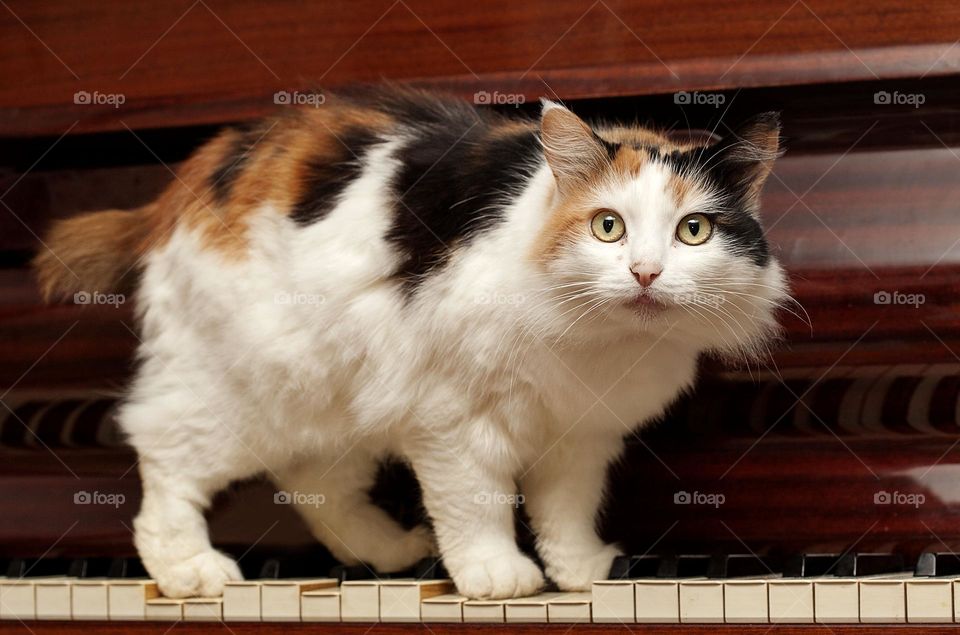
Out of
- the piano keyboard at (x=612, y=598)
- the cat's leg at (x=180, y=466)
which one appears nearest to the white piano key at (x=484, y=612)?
the piano keyboard at (x=612, y=598)

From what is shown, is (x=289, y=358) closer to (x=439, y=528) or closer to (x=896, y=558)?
(x=439, y=528)

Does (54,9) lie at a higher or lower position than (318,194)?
higher

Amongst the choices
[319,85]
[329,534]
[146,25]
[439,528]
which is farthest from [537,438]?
[146,25]

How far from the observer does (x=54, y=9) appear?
1.73 m

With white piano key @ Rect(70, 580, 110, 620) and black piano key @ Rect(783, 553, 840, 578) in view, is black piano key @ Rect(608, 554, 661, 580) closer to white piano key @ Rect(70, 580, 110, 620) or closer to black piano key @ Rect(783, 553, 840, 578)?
black piano key @ Rect(783, 553, 840, 578)

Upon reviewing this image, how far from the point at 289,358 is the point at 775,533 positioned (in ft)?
2.67

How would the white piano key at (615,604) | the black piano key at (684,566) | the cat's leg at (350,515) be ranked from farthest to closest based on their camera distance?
1. the cat's leg at (350,515)
2. the black piano key at (684,566)
3. the white piano key at (615,604)

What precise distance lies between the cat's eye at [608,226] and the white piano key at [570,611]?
495mm

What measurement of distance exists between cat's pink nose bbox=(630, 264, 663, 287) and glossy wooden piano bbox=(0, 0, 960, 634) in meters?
0.34

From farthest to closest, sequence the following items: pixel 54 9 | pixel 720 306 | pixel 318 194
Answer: pixel 54 9 < pixel 318 194 < pixel 720 306

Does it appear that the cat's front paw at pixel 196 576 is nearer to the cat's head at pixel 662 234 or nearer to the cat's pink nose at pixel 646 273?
the cat's head at pixel 662 234

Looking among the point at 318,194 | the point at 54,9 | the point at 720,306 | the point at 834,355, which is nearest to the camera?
the point at 720,306

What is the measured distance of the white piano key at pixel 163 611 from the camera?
1.49m

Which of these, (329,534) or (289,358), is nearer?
(289,358)
